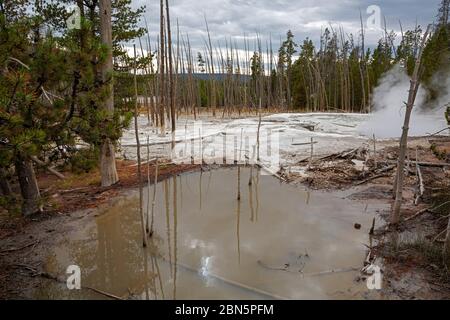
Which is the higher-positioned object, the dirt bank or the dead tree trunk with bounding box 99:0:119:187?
the dead tree trunk with bounding box 99:0:119:187

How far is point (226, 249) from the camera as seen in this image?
14.7 ft

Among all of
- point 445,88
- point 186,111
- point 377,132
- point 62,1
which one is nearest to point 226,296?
point 62,1

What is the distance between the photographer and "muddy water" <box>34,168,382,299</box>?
11.7ft

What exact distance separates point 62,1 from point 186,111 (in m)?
15.2

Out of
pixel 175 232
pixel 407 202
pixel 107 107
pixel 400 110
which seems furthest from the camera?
pixel 400 110

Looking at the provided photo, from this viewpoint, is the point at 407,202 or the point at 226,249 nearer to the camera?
the point at 226,249

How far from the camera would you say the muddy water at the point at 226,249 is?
357cm

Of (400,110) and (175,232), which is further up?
(400,110)

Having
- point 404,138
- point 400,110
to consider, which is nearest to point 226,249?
point 404,138

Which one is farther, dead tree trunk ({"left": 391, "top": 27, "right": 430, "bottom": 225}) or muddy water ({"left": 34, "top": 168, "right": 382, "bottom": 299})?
dead tree trunk ({"left": 391, "top": 27, "right": 430, "bottom": 225})

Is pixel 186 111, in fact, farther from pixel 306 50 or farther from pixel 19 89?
pixel 19 89

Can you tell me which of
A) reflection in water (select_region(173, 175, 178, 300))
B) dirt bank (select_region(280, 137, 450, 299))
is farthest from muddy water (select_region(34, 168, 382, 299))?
dirt bank (select_region(280, 137, 450, 299))

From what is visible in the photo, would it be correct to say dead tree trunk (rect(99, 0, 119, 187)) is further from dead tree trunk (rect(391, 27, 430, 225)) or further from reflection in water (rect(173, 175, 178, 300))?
dead tree trunk (rect(391, 27, 430, 225))

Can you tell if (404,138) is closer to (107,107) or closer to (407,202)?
(407,202)
